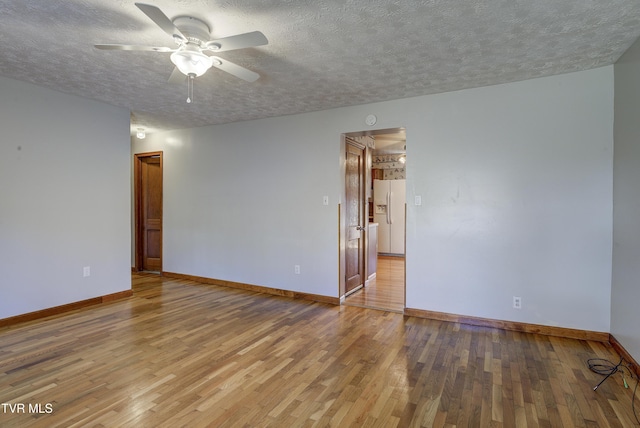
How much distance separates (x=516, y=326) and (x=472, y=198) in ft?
4.54

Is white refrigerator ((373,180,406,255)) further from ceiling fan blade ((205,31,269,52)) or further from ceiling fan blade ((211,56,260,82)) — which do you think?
ceiling fan blade ((205,31,269,52))

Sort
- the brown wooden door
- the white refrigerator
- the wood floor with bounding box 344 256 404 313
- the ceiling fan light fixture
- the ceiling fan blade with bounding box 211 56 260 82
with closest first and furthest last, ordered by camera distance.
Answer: the ceiling fan light fixture → the ceiling fan blade with bounding box 211 56 260 82 → the wood floor with bounding box 344 256 404 313 → the brown wooden door → the white refrigerator

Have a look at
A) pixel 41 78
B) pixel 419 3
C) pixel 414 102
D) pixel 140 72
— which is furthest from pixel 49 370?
pixel 414 102

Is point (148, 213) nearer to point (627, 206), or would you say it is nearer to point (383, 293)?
point (383, 293)

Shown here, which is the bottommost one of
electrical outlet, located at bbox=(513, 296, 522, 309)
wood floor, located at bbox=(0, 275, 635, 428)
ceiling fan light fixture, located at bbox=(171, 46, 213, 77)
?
wood floor, located at bbox=(0, 275, 635, 428)

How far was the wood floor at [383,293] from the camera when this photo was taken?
4199 millimetres

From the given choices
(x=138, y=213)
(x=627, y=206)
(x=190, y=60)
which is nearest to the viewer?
(x=190, y=60)

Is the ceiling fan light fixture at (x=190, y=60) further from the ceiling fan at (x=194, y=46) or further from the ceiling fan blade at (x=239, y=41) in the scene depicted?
the ceiling fan blade at (x=239, y=41)

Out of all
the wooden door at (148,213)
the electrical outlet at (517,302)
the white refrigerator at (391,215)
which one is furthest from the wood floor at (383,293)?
the wooden door at (148,213)

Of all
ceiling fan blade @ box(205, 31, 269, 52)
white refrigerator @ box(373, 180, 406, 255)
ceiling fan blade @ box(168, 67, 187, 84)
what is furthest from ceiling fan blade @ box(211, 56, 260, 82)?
white refrigerator @ box(373, 180, 406, 255)

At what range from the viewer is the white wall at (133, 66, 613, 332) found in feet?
10.2

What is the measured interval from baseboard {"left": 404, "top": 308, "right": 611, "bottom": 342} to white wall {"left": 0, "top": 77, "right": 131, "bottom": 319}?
398cm

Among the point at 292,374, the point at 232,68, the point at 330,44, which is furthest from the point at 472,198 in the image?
the point at 232,68

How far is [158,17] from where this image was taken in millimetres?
1812
